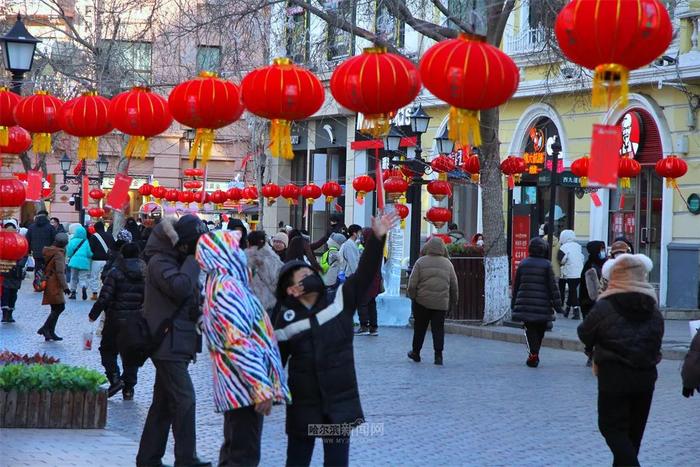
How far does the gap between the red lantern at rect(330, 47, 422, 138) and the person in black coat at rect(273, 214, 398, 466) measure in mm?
2852

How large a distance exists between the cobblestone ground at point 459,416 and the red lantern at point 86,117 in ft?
9.34

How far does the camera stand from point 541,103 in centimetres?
3078

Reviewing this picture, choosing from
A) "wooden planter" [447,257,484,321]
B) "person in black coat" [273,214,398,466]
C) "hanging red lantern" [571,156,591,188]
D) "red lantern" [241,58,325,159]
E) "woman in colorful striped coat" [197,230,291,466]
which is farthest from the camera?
"hanging red lantern" [571,156,591,188]

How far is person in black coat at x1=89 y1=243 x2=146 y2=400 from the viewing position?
12.9 meters

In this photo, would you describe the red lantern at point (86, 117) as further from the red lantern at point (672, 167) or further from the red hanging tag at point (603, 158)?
the red lantern at point (672, 167)

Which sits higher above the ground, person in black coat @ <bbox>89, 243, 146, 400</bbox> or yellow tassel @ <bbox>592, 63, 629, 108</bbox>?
yellow tassel @ <bbox>592, 63, 629, 108</bbox>

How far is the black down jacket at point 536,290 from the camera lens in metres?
16.8

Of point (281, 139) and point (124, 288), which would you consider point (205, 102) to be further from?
point (124, 288)

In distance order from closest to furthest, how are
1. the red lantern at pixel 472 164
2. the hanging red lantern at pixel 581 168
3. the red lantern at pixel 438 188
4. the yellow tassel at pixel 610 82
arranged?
1. the yellow tassel at pixel 610 82
2. the hanging red lantern at pixel 581 168
3. the red lantern at pixel 472 164
4. the red lantern at pixel 438 188

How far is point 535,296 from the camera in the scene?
1686cm

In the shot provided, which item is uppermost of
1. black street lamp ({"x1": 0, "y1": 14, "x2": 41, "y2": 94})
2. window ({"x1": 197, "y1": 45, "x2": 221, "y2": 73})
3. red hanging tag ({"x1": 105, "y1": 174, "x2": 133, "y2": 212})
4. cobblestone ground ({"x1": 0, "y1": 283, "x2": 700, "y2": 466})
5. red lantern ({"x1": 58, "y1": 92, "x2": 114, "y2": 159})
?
window ({"x1": 197, "y1": 45, "x2": 221, "y2": 73})

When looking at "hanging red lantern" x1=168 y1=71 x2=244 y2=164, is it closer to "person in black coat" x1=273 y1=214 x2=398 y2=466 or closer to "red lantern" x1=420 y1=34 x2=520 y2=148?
"red lantern" x1=420 y1=34 x2=520 y2=148

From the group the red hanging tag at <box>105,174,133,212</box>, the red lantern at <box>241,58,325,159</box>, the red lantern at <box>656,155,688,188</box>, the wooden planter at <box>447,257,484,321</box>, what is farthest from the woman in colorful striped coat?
the red lantern at <box>656,155,688,188</box>

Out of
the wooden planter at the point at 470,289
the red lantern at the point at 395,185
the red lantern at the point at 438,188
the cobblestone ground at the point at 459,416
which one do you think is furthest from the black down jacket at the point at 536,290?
the red lantern at the point at 395,185
